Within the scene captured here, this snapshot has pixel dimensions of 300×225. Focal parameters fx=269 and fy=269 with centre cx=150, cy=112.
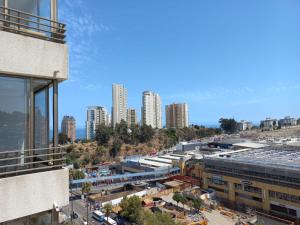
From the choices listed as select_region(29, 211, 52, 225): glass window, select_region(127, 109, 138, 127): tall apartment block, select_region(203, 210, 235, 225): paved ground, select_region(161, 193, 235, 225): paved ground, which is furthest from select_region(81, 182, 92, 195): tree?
select_region(127, 109, 138, 127): tall apartment block

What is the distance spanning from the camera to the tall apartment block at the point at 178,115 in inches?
3853

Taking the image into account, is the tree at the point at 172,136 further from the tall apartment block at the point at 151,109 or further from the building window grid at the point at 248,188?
the building window grid at the point at 248,188

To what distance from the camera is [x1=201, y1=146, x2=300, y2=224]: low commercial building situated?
25359 millimetres

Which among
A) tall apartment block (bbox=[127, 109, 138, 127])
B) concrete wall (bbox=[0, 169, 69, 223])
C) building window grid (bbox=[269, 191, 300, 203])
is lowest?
building window grid (bbox=[269, 191, 300, 203])

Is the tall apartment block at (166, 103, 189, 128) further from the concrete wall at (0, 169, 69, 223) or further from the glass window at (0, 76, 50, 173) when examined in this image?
the concrete wall at (0, 169, 69, 223)

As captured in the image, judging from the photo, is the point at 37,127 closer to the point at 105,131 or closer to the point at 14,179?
the point at 14,179

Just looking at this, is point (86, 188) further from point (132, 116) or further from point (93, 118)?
point (93, 118)

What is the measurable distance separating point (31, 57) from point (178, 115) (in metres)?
95.9

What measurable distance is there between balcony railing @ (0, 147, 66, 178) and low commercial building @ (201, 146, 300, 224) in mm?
26228

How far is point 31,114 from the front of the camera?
3596 mm

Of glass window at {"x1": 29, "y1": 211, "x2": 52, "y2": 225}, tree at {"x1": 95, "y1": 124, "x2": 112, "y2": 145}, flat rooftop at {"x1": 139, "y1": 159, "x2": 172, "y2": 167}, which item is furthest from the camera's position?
tree at {"x1": 95, "y1": 124, "x2": 112, "y2": 145}

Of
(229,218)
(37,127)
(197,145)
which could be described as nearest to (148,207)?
(229,218)

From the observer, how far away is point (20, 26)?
365 centimetres

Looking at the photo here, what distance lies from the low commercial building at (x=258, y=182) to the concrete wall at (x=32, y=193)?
26.2 m
